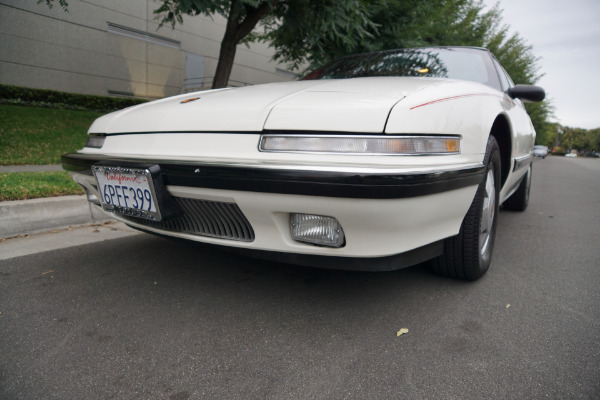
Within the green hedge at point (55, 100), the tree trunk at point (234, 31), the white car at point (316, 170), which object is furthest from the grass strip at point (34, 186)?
the green hedge at point (55, 100)

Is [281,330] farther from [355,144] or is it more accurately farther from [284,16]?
[284,16]

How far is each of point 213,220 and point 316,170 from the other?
1.80 feet

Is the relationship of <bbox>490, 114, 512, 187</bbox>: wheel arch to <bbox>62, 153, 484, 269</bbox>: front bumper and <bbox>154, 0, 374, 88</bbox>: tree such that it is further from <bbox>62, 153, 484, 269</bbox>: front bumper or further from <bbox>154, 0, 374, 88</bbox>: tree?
<bbox>154, 0, 374, 88</bbox>: tree

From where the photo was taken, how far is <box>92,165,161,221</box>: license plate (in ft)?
5.22

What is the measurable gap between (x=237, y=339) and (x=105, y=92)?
581 inches

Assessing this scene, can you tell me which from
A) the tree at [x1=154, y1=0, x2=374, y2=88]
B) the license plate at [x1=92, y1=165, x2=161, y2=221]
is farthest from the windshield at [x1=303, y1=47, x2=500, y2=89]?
the tree at [x1=154, y1=0, x2=374, y2=88]

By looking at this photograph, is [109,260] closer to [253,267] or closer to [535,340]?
[253,267]

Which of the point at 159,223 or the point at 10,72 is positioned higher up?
the point at 10,72

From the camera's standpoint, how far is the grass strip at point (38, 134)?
19.4 ft

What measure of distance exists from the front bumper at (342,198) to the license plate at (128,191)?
3.1 inches

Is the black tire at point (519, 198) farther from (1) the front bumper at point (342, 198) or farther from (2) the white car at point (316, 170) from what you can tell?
(1) the front bumper at point (342, 198)

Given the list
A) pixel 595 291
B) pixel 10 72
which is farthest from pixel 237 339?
pixel 10 72

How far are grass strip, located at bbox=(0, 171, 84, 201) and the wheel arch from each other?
325 centimetres

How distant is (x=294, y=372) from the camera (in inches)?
51.9
